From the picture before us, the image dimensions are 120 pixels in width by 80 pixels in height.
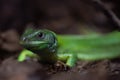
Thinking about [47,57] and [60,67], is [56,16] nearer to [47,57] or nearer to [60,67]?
[47,57]

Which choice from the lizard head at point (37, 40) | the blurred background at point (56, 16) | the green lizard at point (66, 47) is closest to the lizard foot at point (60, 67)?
the green lizard at point (66, 47)

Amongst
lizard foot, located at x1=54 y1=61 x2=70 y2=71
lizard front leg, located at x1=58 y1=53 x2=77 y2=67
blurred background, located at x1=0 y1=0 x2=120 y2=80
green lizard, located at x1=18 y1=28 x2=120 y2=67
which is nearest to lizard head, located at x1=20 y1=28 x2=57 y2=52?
green lizard, located at x1=18 y1=28 x2=120 y2=67

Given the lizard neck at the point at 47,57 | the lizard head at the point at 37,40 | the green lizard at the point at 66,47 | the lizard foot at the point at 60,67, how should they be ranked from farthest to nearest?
the lizard neck at the point at 47,57, the green lizard at the point at 66,47, the lizard head at the point at 37,40, the lizard foot at the point at 60,67

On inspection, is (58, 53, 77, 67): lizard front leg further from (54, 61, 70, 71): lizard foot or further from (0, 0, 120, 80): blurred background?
(0, 0, 120, 80): blurred background

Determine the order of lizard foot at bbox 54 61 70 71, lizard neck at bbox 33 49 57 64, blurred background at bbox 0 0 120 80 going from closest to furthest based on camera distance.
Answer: lizard foot at bbox 54 61 70 71, lizard neck at bbox 33 49 57 64, blurred background at bbox 0 0 120 80

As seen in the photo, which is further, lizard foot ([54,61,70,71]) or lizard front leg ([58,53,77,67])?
lizard front leg ([58,53,77,67])

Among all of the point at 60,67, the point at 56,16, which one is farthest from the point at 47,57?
the point at 56,16

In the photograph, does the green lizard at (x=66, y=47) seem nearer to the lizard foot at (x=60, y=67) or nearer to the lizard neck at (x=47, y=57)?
the lizard neck at (x=47, y=57)
